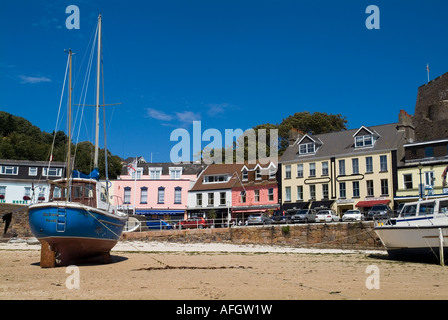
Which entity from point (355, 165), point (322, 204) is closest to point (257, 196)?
point (322, 204)

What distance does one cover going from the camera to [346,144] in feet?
168

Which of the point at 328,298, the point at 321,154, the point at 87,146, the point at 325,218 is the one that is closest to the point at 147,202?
the point at 321,154

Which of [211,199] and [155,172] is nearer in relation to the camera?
[211,199]

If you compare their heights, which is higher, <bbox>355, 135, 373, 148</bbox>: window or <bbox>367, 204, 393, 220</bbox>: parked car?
<bbox>355, 135, 373, 148</bbox>: window

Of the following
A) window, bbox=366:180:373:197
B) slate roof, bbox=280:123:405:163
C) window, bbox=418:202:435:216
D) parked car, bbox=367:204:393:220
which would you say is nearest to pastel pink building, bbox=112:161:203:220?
slate roof, bbox=280:123:405:163

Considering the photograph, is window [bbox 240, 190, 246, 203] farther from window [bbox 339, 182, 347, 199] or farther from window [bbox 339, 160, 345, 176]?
window [bbox 339, 160, 345, 176]

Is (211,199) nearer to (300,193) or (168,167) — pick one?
(168,167)

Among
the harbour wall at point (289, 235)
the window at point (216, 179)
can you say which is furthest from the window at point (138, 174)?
the harbour wall at point (289, 235)

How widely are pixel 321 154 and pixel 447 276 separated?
36.7 metres

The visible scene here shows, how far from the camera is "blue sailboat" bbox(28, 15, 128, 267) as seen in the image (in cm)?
1638

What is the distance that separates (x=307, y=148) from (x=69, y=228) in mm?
40009

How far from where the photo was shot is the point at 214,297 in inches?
403
